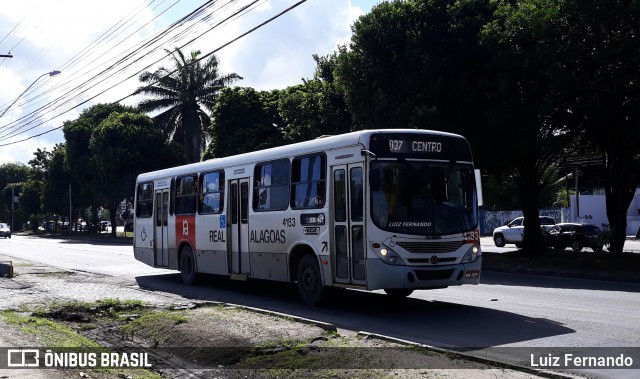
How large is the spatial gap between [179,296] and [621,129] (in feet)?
48.1

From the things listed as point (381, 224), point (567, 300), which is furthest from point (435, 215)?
point (567, 300)

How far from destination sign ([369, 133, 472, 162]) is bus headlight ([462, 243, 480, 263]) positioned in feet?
5.33

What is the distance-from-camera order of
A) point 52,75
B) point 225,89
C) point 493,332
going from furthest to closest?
point 225,89 → point 52,75 → point 493,332

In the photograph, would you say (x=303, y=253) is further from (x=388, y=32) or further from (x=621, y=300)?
(x=388, y=32)

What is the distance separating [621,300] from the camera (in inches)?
591

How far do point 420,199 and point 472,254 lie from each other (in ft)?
4.71

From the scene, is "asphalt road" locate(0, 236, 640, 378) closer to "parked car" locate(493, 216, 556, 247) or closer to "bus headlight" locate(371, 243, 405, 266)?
"bus headlight" locate(371, 243, 405, 266)

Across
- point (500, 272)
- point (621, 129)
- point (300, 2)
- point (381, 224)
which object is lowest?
point (500, 272)

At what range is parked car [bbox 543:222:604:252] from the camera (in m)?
34.0

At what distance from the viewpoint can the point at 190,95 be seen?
188 ft

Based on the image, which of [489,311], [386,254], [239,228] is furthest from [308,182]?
[489,311]

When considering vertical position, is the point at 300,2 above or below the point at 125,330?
above

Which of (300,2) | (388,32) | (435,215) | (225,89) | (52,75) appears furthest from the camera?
(225,89)

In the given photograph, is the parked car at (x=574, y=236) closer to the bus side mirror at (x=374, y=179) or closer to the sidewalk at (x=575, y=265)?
the sidewalk at (x=575, y=265)
